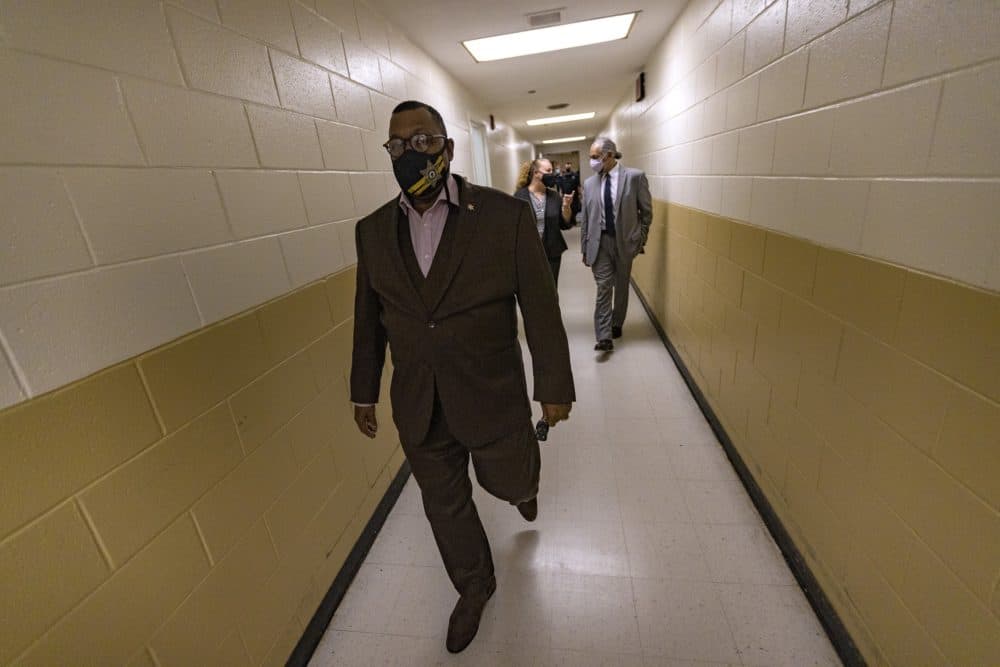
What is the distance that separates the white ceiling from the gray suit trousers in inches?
57.5

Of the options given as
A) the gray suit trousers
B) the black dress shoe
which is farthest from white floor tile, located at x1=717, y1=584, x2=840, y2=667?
the gray suit trousers

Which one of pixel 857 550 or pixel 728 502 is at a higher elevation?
pixel 857 550

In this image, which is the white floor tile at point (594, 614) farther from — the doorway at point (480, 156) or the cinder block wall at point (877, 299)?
the doorway at point (480, 156)

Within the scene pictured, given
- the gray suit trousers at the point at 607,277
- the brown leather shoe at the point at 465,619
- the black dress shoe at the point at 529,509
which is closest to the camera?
the brown leather shoe at the point at 465,619

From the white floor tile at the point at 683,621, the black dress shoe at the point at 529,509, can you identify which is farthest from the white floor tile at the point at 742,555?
the black dress shoe at the point at 529,509

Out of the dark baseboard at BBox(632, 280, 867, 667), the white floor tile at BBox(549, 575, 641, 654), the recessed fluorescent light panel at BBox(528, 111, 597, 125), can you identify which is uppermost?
the recessed fluorescent light panel at BBox(528, 111, 597, 125)

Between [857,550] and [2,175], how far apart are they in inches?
83.3

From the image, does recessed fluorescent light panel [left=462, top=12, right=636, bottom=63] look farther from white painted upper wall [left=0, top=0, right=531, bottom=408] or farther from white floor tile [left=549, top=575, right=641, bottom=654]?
white floor tile [left=549, top=575, right=641, bottom=654]

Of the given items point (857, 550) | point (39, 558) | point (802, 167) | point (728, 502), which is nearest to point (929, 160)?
point (802, 167)

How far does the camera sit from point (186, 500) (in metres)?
1.08

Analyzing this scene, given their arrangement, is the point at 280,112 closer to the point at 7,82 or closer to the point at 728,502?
the point at 7,82

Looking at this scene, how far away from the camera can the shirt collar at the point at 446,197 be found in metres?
1.26

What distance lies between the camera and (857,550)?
4.15 feet

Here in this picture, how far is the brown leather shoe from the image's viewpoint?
1431 mm
